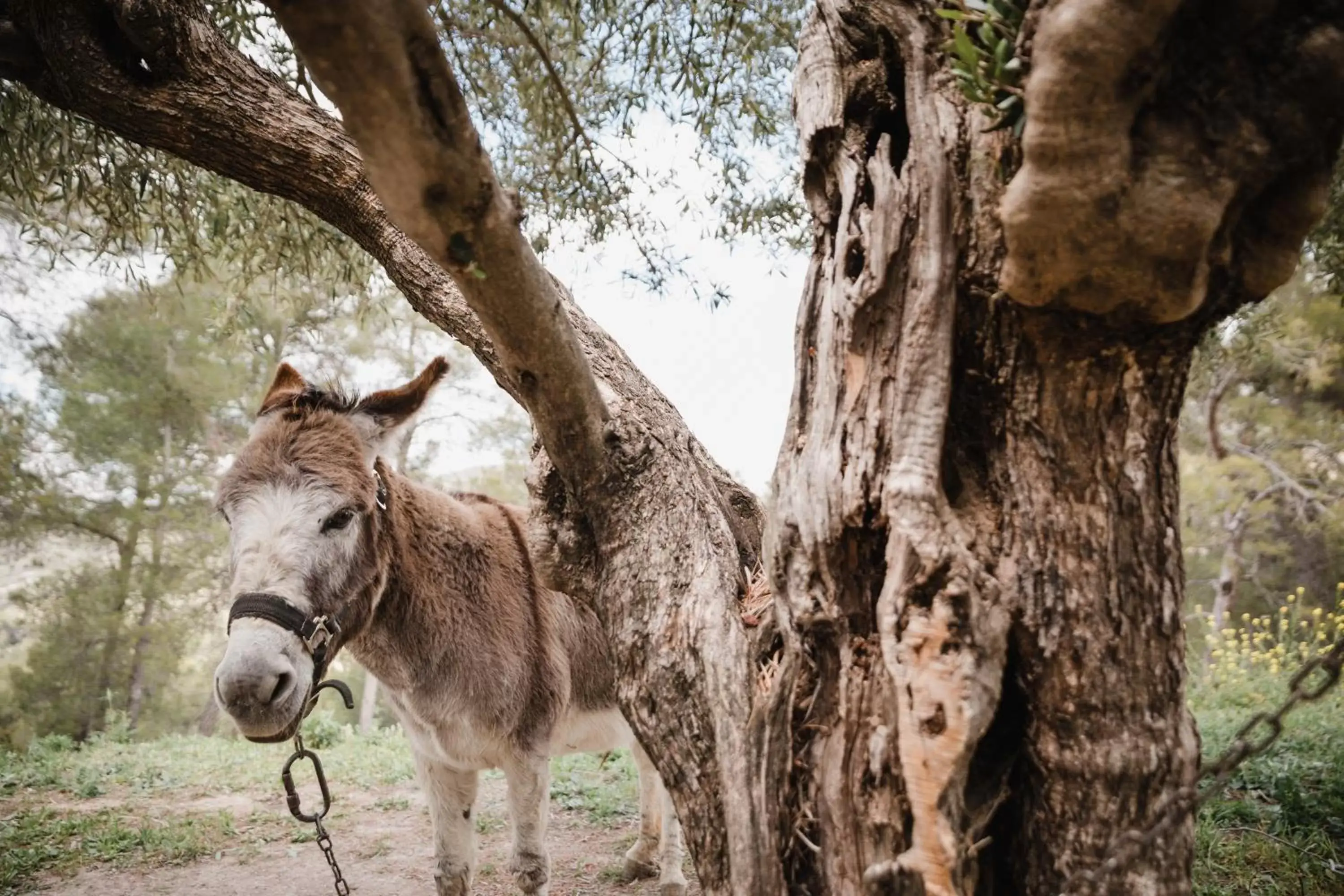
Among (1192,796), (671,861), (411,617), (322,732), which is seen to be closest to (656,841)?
(671,861)

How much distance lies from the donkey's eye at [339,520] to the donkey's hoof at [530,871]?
6.21 feet

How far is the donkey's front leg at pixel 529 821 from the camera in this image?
11.9 feet

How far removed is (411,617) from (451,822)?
3.77 feet

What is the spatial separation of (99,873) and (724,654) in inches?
221

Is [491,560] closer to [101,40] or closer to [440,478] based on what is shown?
[101,40]

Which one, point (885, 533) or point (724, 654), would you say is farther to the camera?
point (724, 654)

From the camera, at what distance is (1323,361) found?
37.0 feet

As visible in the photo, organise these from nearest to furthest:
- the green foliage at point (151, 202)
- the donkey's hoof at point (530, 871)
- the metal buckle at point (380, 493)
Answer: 1. the metal buckle at point (380, 493)
2. the donkey's hoof at point (530, 871)
3. the green foliage at point (151, 202)

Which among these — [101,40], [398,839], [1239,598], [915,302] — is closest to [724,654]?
[915,302]

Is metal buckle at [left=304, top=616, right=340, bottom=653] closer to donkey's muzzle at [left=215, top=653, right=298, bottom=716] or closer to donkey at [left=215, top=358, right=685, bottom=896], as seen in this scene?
donkey at [left=215, top=358, right=685, bottom=896]

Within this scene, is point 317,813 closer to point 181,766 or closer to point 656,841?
point 656,841

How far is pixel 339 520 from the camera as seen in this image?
3.09m

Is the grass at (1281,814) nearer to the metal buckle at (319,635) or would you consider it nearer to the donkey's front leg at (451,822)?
the metal buckle at (319,635)

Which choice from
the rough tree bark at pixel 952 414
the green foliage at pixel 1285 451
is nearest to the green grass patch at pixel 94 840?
the rough tree bark at pixel 952 414
